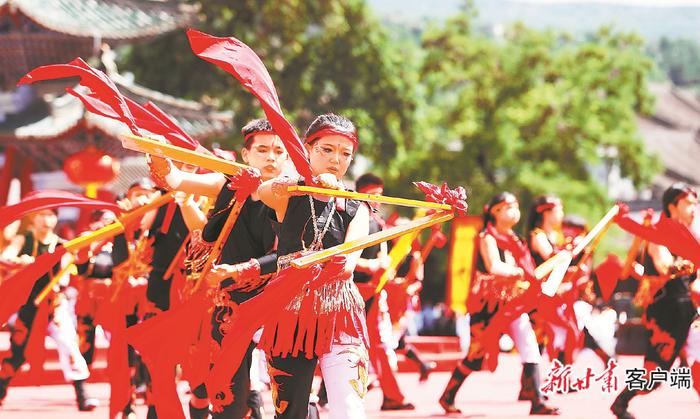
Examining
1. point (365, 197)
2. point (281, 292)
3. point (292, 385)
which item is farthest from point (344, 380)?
point (365, 197)

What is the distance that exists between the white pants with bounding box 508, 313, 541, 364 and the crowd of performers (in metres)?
0.01

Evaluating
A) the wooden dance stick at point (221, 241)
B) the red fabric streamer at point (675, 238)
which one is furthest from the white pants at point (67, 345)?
the red fabric streamer at point (675, 238)

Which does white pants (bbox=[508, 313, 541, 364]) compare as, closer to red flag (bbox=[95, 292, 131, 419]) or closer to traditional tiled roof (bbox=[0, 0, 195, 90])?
red flag (bbox=[95, 292, 131, 419])

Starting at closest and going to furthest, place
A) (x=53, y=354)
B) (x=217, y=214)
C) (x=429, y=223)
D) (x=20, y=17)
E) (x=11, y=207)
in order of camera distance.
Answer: (x=429, y=223) < (x=217, y=214) < (x=11, y=207) < (x=53, y=354) < (x=20, y=17)

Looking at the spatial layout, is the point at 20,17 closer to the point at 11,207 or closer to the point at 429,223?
the point at 11,207

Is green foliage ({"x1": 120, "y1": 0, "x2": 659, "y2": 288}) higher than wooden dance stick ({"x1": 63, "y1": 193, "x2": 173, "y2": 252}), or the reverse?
green foliage ({"x1": 120, "y1": 0, "x2": 659, "y2": 288})

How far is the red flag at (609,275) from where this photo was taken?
9.68m

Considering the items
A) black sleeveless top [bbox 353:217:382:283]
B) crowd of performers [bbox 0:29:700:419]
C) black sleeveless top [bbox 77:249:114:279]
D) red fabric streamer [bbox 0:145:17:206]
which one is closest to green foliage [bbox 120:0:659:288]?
red fabric streamer [bbox 0:145:17:206]

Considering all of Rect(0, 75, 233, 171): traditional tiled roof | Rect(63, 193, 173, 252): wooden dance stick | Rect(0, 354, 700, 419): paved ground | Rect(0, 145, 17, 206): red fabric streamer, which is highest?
Rect(0, 75, 233, 171): traditional tiled roof

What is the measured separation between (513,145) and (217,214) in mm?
20151

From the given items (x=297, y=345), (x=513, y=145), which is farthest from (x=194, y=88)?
(x=297, y=345)

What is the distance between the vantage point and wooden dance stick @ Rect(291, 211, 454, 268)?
4.84 meters

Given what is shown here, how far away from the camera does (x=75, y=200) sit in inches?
270

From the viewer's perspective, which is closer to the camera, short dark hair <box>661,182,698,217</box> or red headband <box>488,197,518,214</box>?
short dark hair <box>661,182,698,217</box>
